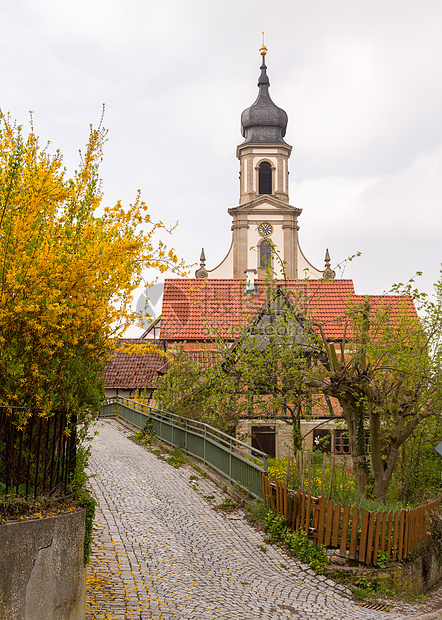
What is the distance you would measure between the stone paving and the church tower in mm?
31672

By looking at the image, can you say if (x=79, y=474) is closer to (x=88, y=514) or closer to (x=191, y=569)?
(x=88, y=514)

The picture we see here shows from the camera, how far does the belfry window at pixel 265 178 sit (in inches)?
1969

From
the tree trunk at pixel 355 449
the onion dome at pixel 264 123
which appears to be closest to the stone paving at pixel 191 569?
the tree trunk at pixel 355 449

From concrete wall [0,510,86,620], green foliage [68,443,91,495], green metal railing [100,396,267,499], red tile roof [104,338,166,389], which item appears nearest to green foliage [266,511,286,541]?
green metal railing [100,396,267,499]

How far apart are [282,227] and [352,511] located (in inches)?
1497

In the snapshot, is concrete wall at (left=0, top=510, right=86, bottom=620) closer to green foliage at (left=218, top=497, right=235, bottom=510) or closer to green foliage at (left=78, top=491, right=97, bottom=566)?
green foliage at (left=78, top=491, right=97, bottom=566)

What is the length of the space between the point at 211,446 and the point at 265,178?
37432mm

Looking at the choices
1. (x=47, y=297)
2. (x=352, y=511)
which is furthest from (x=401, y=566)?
(x=47, y=297)

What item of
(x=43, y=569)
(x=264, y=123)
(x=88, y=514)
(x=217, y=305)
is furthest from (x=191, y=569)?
(x=264, y=123)

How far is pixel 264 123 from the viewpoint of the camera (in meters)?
51.8

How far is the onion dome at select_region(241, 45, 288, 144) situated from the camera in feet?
169

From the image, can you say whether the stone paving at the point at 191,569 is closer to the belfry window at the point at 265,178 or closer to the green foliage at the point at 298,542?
the green foliage at the point at 298,542

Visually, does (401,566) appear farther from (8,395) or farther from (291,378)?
(8,395)

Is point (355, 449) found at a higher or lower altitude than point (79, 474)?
lower
